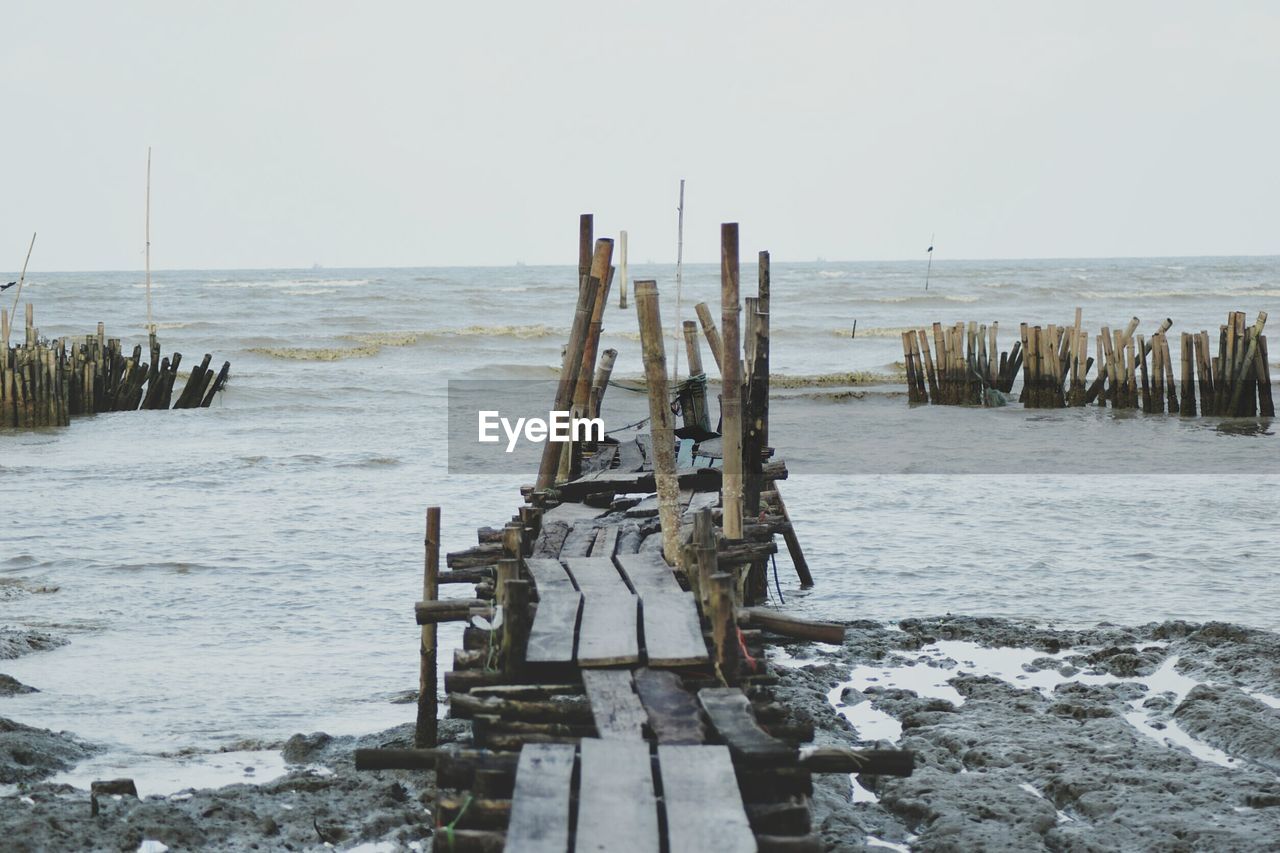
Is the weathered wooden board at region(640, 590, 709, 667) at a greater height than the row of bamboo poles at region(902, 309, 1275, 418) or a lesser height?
lesser

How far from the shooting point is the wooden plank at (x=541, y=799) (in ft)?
13.5

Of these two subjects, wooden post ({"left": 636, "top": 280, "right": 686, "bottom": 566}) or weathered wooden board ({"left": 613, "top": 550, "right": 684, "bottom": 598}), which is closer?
weathered wooden board ({"left": 613, "top": 550, "right": 684, "bottom": 598})

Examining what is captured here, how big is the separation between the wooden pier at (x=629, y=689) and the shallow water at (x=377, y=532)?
1.48 m

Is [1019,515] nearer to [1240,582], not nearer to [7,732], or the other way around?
[1240,582]

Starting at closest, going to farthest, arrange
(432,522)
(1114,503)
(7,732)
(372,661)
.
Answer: (7,732) → (432,522) → (372,661) → (1114,503)

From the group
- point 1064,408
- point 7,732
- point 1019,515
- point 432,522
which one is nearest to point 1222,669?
point 432,522

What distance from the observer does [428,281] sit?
77.6 metres

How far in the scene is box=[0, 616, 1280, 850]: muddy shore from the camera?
19.6ft

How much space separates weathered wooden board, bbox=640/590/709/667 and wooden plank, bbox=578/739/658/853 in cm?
102

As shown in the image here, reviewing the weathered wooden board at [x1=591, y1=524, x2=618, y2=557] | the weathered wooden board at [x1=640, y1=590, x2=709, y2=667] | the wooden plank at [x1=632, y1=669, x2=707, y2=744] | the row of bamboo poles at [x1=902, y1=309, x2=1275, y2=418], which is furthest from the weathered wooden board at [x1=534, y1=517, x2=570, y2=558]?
the row of bamboo poles at [x1=902, y1=309, x2=1275, y2=418]

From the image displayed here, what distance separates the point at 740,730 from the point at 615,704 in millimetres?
573

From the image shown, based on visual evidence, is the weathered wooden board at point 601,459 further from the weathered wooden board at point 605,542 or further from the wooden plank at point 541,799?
the wooden plank at point 541,799

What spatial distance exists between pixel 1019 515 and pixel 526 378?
68.2 feet

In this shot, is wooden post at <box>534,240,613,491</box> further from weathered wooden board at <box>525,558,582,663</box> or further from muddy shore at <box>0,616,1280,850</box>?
weathered wooden board at <box>525,558,582,663</box>
